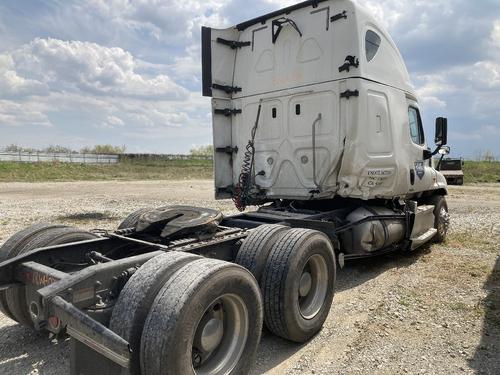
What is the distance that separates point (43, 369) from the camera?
11.4 ft

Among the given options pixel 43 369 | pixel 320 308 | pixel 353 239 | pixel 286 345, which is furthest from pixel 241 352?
pixel 353 239

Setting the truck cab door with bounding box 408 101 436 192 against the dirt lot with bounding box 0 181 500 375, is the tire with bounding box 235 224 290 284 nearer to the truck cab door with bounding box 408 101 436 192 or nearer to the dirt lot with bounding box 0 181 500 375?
the dirt lot with bounding box 0 181 500 375

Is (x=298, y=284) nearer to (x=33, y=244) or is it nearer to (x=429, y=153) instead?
(x=33, y=244)

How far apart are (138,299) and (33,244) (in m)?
1.81

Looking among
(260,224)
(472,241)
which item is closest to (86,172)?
(472,241)

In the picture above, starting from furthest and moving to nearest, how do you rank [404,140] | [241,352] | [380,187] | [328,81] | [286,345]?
[404,140] < [380,187] < [328,81] < [286,345] < [241,352]

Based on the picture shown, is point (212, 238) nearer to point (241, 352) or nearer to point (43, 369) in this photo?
point (241, 352)

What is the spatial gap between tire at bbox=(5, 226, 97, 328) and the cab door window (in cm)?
544

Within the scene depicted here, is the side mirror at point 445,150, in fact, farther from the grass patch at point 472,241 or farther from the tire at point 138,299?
the tire at point 138,299

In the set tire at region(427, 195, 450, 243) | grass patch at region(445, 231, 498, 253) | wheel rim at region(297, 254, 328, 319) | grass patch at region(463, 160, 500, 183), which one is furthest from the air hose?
grass patch at region(463, 160, 500, 183)

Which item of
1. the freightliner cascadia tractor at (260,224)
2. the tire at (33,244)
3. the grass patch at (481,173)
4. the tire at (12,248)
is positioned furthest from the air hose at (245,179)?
the grass patch at (481,173)

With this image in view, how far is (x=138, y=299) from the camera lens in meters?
2.74

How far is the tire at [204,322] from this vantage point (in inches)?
102

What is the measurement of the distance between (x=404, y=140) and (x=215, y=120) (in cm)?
306
